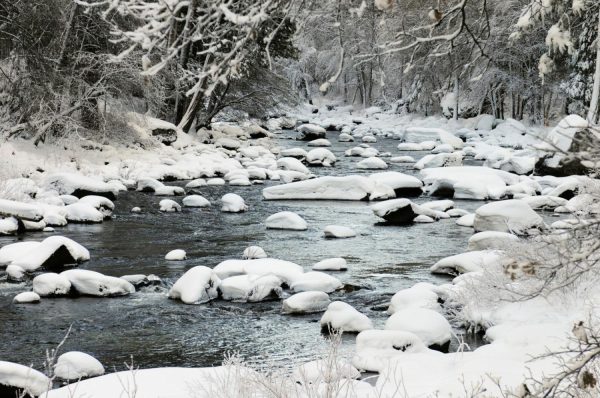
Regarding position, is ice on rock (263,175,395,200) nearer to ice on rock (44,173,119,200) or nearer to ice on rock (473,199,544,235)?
ice on rock (44,173,119,200)

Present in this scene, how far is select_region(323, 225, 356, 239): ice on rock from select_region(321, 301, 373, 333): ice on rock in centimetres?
485

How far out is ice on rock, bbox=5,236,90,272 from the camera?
962 centimetres

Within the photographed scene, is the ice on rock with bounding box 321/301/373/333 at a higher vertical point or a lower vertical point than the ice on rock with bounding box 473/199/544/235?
higher

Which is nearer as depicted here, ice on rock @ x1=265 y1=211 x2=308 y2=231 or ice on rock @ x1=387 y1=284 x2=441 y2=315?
ice on rock @ x1=387 y1=284 x2=441 y2=315

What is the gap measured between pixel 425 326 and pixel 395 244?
4949mm

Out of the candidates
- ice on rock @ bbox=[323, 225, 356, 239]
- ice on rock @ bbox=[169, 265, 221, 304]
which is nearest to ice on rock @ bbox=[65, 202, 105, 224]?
ice on rock @ bbox=[323, 225, 356, 239]

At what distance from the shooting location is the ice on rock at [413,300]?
807 cm

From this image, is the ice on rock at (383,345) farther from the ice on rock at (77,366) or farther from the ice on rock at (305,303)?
the ice on rock at (77,366)

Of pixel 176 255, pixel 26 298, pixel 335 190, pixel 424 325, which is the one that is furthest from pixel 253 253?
pixel 335 190

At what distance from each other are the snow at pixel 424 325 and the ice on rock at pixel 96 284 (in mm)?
3337

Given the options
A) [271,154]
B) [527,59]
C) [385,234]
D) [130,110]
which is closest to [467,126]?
[527,59]

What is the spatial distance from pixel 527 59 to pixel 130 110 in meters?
21.0

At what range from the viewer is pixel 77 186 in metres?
15.4

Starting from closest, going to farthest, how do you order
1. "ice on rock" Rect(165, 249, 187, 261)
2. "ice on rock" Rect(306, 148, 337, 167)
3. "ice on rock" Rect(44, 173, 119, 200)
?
1. "ice on rock" Rect(165, 249, 187, 261)
2. "ice on rock" Rect(44, 173, 119, 200)
3. "ice on rock" Rect(306, 148, 337, 167)
